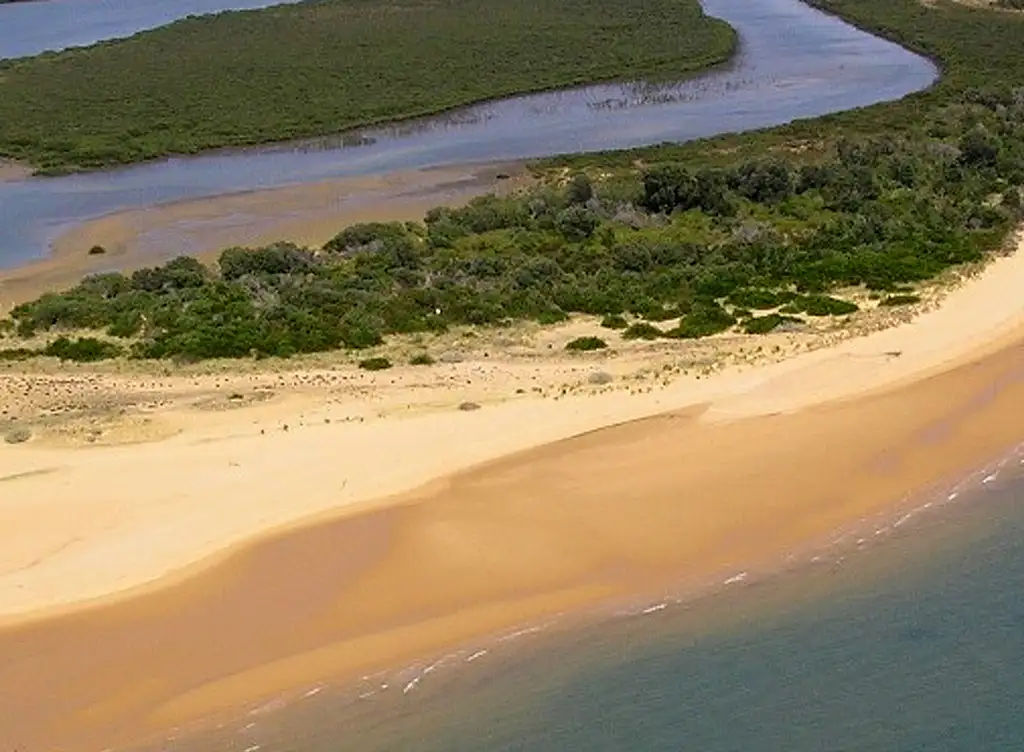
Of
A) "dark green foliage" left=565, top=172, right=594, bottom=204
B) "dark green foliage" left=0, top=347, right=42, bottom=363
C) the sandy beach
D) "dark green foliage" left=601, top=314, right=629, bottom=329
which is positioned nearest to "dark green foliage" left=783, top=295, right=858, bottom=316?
the sandy beach

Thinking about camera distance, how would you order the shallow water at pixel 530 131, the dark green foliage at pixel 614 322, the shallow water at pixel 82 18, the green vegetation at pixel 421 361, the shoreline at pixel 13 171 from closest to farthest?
the green vegetation at pixel 421 361 < the dark green foliage at pixel 614 322 < the shallow water at pixel 530 131 < the shoreline at pixel 13 171 < the shallow water at pixel 82 18

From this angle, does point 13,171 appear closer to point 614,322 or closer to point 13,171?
point 13,171

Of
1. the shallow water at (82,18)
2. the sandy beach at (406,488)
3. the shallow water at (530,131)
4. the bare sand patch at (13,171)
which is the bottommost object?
the sandy beach at (406,488)

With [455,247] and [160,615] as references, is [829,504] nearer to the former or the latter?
[160,615]

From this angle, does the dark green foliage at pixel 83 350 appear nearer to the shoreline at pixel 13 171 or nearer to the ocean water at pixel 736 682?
the ocean water at pixel 736 682

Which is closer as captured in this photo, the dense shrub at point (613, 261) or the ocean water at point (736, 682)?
the ocean water at point (736, 682)

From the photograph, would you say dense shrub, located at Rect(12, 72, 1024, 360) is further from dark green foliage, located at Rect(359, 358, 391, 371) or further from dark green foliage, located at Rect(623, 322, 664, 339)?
dark green foliage, located at Rect(359, 358, 391, 371)

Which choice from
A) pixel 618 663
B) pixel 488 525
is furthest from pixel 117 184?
pixel 618 663

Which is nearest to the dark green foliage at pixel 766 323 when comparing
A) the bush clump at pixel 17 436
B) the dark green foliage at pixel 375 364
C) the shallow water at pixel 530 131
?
the dark green foliage at pixel 375 364

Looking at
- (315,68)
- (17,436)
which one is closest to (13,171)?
(315,68)

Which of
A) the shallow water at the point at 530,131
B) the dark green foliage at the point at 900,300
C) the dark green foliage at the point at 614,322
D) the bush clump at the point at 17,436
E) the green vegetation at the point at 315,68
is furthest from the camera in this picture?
the green vegetation at the point at 315,68
